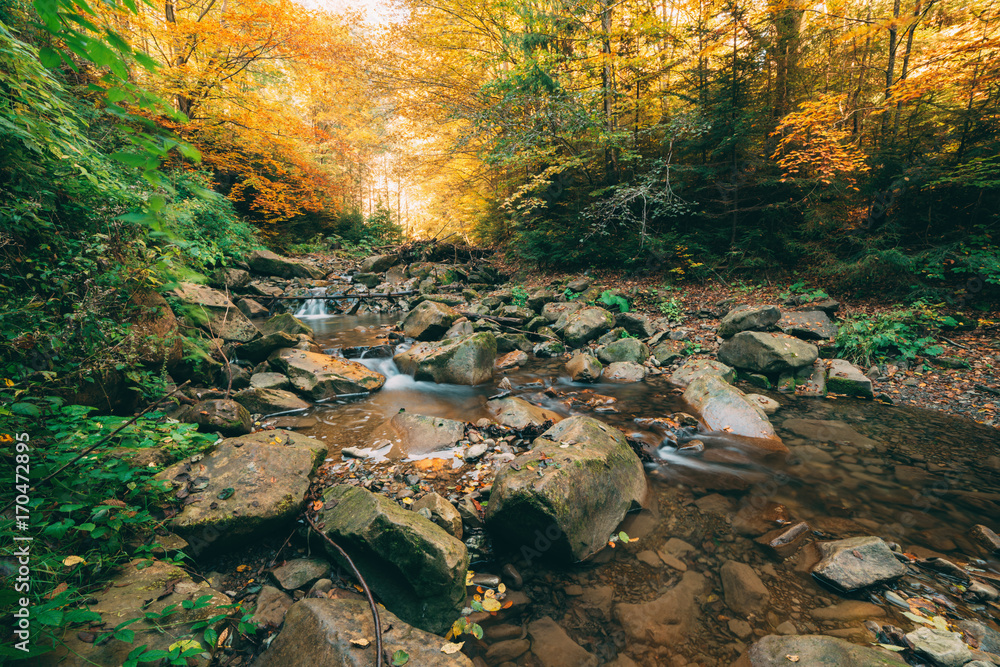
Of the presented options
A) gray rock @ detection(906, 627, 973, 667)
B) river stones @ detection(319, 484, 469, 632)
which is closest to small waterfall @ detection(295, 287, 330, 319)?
river stones @ detection(319, 484, 469, 632)

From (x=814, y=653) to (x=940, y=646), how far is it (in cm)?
77

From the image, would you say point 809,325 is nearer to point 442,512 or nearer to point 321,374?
point 442,512

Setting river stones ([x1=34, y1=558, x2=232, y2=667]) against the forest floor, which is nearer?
river stones ([x1=34, y1=558, x2=232, y2=667])

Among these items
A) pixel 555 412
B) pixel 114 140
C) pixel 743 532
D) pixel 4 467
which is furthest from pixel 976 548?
pixel 114 140

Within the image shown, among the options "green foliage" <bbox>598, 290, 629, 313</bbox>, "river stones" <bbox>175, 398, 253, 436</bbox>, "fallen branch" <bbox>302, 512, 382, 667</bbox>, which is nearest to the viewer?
"fallen branch" <bbox>302, 512, 382, 667</bbox>

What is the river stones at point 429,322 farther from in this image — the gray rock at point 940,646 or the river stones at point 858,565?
the gray rock at point 940,646

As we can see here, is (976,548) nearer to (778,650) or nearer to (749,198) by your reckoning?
(778,650)

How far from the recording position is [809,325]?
7004 mm

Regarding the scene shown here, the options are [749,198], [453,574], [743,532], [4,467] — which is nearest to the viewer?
[4,467]

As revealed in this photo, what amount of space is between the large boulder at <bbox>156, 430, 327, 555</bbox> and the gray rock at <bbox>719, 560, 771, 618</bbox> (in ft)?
10.9

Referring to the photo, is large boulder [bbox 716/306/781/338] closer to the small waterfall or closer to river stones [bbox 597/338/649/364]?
river stones [bbox 597/338/649/364]

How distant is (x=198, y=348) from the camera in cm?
456

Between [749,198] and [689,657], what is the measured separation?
1040 cm

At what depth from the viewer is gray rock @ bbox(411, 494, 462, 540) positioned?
286 centimetres
